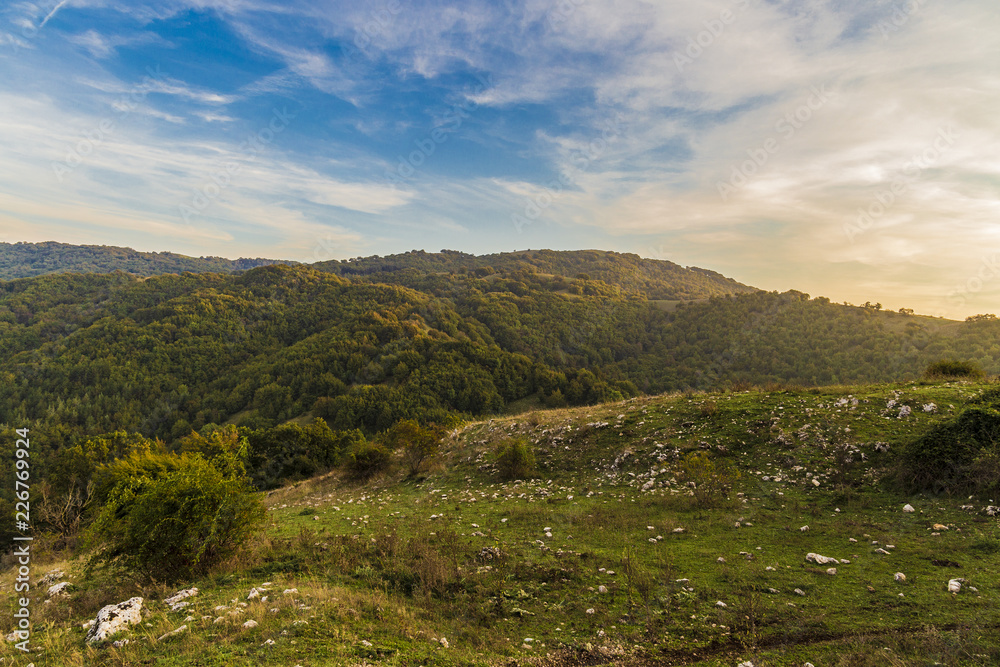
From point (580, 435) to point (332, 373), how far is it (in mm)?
116413

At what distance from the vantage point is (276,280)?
646 ft

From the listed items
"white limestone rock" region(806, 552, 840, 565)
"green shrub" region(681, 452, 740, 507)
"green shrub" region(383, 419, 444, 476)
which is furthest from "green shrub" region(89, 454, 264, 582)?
"green shrub" region(681, 452, 740, 507)

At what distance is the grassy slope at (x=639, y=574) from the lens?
17.5ft

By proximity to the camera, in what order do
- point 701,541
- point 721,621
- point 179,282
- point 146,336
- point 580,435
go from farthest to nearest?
point 179,282
point 146,336
point 580,435
point 701,541
point 721,621

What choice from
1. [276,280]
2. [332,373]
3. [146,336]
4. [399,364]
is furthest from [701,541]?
[276,280]

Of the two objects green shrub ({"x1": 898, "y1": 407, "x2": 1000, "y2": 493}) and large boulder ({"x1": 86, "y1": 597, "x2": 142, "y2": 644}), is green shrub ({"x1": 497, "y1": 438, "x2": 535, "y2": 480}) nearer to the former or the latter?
green shrub ({"x1": 898, "y1": 407, "x2": 1000, "y2": 493})

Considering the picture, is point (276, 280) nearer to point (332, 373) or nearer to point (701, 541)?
point (332, 373)

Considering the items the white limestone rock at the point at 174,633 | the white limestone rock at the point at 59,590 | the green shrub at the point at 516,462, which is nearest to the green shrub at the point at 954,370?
the green shrub at the point at 516,462

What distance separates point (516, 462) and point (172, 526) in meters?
11.7

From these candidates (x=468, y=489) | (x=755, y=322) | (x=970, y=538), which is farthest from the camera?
(x=755, y=322)

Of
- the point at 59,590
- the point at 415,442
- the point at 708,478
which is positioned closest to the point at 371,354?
the point at 415,442

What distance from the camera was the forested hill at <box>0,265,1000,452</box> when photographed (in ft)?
318

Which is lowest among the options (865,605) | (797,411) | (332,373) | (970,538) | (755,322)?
(332,373)

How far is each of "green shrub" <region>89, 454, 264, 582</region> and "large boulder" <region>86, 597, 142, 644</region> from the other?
1.79 m
